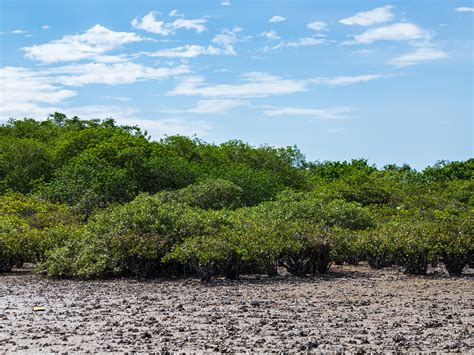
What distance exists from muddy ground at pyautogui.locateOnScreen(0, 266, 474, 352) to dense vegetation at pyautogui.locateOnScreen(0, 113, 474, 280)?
1012mm

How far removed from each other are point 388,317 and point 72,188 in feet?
91.3

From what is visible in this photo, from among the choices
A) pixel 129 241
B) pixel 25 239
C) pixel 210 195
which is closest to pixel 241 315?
pixel 129 241

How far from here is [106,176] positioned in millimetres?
40094

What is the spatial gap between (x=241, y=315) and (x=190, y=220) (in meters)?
9.04

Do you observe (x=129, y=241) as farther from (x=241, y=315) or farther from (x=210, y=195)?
(x=210, y=195)

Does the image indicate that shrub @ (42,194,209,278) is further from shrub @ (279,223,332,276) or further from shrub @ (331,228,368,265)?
shrub @ (331,228,368,265)

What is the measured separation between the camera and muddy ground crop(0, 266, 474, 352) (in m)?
11.4

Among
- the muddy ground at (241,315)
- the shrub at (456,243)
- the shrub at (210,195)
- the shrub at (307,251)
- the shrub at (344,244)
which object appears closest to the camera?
the muddy ground at (241,315)

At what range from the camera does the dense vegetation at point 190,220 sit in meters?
21.9

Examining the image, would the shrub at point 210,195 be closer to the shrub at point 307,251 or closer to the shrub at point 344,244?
the shrub at point 344,244

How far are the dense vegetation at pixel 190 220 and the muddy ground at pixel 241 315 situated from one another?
101 cm

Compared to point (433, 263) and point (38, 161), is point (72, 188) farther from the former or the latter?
point (433, 263)

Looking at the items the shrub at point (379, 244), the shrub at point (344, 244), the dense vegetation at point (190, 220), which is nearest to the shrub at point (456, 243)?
the dense vegetation at point (190, 220)

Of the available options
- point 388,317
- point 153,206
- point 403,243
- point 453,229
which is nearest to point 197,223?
point 153,206
